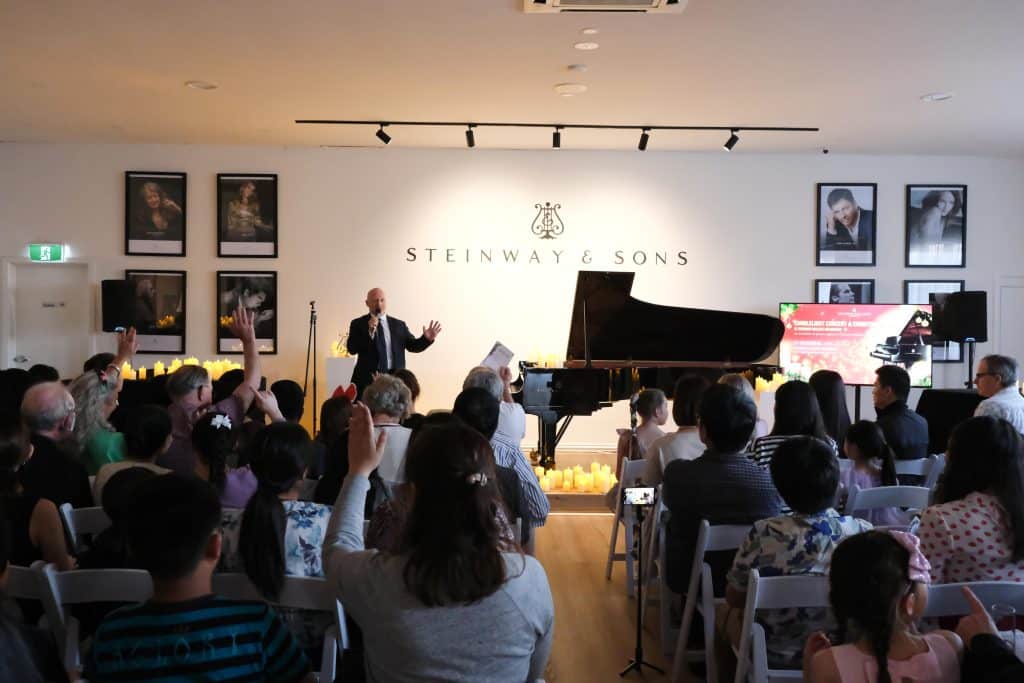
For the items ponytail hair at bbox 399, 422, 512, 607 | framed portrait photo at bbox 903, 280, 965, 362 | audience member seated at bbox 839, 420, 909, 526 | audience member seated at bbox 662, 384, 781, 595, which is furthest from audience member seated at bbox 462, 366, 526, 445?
framed portrait photo at bbox 903, 280, 965, 362

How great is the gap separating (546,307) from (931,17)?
17.0 ft

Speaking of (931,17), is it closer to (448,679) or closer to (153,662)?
(448,679)

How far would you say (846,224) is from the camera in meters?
10.1

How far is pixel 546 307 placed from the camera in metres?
10.0

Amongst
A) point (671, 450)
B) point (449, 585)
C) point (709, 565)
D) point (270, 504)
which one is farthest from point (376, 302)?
point (449, 585)

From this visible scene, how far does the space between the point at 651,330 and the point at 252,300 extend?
4448 millimetres

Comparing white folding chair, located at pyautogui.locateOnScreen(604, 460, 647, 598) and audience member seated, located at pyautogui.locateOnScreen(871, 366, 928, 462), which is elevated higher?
audience member seated, located at pyautogui.locateOnScreen(871, 366, 928, 462)

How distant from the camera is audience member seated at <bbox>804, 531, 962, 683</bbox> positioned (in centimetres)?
192

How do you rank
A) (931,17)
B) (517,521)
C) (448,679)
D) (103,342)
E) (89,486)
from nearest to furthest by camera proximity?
(448,679), (517,521), (89,486), (931,17), (103,342)

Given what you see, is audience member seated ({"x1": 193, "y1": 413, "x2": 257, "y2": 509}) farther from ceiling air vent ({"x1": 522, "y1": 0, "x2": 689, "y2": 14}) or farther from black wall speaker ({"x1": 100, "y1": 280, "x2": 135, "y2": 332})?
black wall speaker ({"x1": 100, "y1": 280, "x2": 135, "y2": 332})

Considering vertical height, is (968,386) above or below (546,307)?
below

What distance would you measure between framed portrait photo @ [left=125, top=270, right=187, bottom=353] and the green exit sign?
28.7 inches

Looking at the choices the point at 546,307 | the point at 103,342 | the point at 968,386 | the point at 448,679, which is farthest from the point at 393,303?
the point at 448,679

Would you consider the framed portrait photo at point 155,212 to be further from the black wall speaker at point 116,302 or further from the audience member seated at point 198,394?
the audience member seated at point 198,394
